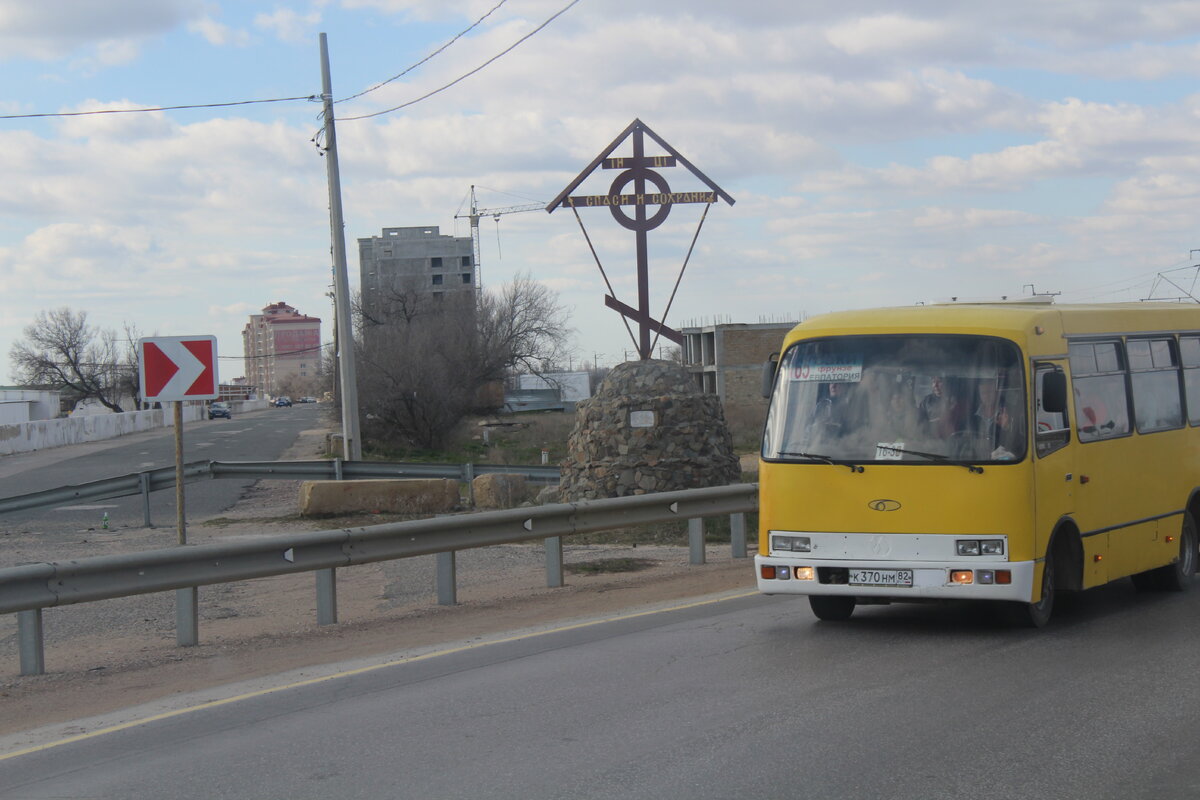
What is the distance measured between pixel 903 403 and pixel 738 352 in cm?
6641

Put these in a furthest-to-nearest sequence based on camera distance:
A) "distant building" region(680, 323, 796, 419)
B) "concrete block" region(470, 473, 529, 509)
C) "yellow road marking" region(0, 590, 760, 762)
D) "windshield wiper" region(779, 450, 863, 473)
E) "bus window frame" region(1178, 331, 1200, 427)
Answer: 1. "distant building" region(680, 323, 796, 419)
2. "concrete block" region(470, 473, 529, 509)
3. "bus window frame" region(1178, 331, 1200, 427)
4. "windshield wiper" region(779, 450, 863, 473)
5. "yellow road marking" region(0, 590, 760, 762)

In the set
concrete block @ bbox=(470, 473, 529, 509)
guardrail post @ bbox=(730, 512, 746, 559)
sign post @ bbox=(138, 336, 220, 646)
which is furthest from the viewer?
concrete block @ bbox=(470, 473, 529, 509)

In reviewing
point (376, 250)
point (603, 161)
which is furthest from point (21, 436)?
point (376, 250)

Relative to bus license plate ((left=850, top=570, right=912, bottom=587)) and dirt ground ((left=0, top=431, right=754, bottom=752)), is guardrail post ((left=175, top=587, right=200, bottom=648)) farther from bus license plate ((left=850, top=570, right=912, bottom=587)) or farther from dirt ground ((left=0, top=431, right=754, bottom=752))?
bus license plate ((left=850, top=570, right=912, bottom=587))

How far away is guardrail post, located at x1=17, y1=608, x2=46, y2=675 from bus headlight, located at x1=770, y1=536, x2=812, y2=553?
5.41 metres

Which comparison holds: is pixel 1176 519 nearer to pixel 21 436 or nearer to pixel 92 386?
pixel 21 436

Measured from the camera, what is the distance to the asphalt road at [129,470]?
78.3ft

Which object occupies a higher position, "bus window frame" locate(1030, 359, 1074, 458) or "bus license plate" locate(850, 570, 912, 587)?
"bus window frame" locate(1030, 359, 1074, 458)

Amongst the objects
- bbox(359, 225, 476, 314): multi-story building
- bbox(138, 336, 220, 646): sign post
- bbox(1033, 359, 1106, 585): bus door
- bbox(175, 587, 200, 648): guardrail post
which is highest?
bbox(359, 225, 476, 314): multi-story building

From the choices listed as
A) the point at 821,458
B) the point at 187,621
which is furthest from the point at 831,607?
the point at 187,621

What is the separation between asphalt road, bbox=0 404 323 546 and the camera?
78.3 feet

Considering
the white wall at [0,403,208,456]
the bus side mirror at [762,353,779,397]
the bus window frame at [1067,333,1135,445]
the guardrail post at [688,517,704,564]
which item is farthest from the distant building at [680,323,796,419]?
the bus side mirror at [762,353,779,397]

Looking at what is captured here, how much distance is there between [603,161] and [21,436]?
124ft

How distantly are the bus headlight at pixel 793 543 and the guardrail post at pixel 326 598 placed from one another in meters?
3.97
